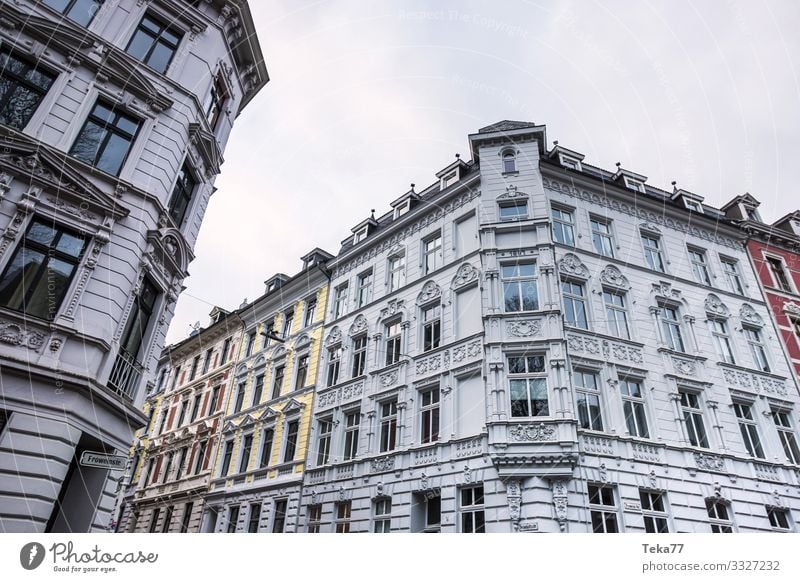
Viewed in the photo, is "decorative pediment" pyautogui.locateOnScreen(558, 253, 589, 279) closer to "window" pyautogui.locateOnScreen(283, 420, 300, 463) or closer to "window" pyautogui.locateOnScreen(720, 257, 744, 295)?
"window" pyautogui.locateOnScreen(720, 257, 744, 295)

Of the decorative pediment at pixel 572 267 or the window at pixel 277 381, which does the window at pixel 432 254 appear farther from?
the window at pixel 277 381

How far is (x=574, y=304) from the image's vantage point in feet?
33.9

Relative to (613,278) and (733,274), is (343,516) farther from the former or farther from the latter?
(733,274)

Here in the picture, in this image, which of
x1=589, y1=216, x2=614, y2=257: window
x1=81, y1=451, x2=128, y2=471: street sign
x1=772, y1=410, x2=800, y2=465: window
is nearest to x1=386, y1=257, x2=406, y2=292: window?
x1=589, y1=216, x2=614, y2=257: window

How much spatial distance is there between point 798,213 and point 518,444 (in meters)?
13.5

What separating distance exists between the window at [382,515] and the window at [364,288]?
17.9ft

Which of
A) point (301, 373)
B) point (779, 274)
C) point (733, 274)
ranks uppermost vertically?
point (779, 274)

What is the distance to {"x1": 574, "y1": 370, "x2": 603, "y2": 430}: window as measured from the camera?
9.05 meters

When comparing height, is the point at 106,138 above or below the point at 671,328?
below

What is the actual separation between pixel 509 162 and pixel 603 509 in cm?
777

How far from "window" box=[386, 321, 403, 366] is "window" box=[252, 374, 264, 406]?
5687 mm

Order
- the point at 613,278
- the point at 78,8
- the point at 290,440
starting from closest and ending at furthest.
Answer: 1. the point at 78,8
2. the point at 613,278
3. the point at 290,440

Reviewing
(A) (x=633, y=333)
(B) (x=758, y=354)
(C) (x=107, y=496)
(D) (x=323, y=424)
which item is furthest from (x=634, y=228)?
(C) (x=107, y=496)

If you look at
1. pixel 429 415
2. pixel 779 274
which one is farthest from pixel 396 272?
pixel 779 274
